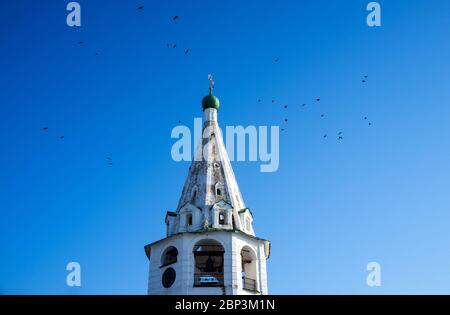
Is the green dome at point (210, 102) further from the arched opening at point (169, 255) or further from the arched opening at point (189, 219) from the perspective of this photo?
the arched opening at point (169, 255)

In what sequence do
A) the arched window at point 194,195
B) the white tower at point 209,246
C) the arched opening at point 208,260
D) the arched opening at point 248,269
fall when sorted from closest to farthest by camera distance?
the white tower at point 209,246
the arched opening at point 208,260
the arched opening at point 248,269
the arched window at point 194,195

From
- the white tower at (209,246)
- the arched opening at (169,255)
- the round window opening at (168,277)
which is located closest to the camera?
the white tower at (209,246)

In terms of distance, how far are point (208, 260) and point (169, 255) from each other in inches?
72.0

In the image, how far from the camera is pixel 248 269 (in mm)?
24234

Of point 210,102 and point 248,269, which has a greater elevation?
point 210,102

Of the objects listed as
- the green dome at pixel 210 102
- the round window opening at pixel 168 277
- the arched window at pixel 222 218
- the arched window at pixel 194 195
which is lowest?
the round window opening at pixel 168 277

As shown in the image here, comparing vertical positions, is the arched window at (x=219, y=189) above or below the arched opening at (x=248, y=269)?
above

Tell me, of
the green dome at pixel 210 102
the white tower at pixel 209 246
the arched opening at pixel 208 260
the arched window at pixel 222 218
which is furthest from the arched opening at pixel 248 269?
the green dome at pixel 210 102

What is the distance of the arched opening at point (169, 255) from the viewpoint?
948 inches

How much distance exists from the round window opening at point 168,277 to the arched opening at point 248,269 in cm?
295

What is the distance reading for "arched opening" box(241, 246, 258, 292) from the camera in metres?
23.5

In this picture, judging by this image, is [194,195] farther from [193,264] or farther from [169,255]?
[193,264]

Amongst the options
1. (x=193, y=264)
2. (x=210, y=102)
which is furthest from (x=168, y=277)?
(x=210, y=102)
